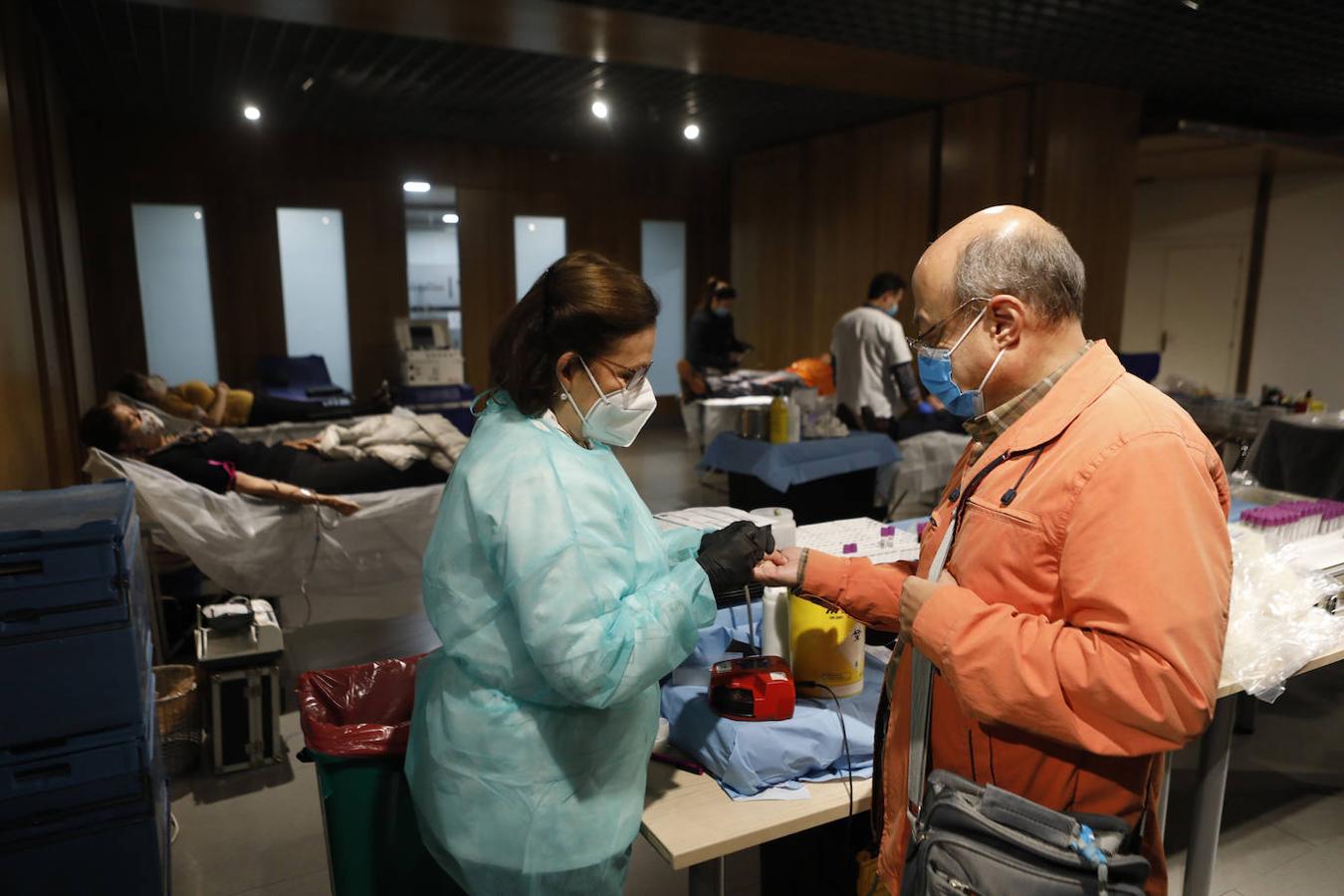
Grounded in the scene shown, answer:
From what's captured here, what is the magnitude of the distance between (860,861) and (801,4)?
13.0ft

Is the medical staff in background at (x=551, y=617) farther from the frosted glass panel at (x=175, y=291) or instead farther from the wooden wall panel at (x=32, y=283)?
the frosted glass panel at (x=175, y=291)

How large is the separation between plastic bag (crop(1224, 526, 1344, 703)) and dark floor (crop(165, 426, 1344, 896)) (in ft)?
2.47

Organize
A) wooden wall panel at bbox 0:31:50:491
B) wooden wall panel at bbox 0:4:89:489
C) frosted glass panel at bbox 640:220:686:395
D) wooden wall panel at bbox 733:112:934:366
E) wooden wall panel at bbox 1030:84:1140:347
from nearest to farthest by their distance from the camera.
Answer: wooden wall panel at bbox 0:31:50:491 < wooden wall panel at bbox 0:4:89:489 < wooden wall panel at bbox 1030:84:1140:347 < wooden wall panel at bbox 733:112:934:366 < frosted glass panel at bbox 640:220:686:395

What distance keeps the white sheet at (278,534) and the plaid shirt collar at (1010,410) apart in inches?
111

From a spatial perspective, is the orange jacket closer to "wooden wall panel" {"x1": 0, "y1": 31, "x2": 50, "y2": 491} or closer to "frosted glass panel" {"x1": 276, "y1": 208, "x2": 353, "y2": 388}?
"wooden wall panel" {"x1": 0, "y1": 31, "x2": 50, "y2": 491}

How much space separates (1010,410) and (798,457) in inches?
130

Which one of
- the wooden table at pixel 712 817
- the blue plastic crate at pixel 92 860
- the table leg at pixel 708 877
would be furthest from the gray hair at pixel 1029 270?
the blue plastic crate at pixel 92 860

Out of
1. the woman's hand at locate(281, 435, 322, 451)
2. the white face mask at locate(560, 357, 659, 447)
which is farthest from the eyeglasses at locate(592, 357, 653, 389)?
the woman's hand at locate(281, 435, 322, 451)

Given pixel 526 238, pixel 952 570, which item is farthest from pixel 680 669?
pixel 526 238

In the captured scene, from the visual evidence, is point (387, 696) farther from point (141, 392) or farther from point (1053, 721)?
point (141, 392)

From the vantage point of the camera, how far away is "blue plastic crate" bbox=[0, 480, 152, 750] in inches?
68.9

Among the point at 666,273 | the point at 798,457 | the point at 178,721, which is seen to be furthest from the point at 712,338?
the point at 178,721

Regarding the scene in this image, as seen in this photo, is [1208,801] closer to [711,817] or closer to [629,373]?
[711,817]

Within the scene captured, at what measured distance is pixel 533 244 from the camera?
9266 millimetres
